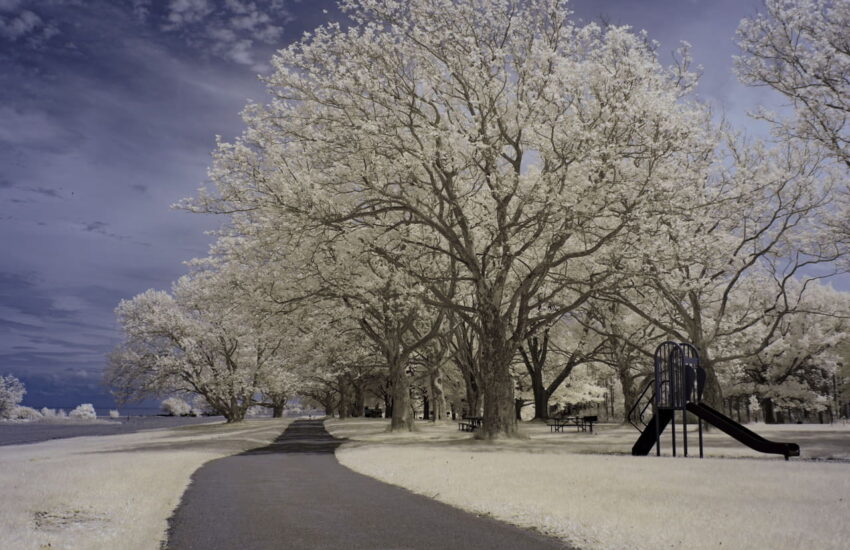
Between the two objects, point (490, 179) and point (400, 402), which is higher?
point (490, 179)

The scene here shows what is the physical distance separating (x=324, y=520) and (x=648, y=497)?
481 cm

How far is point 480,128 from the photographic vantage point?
24078 mm

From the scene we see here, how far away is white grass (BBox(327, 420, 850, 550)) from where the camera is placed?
25.5 feet

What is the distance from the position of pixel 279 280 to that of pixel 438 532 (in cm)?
2236

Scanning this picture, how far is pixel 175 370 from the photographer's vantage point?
53.1 meters

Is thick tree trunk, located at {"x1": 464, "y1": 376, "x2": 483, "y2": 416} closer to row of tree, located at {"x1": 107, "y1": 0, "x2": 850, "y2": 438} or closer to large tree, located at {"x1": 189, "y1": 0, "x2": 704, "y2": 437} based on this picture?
row of tree, located at {"x1": 107, "y1": 0, "x2": 850, "y2": 438}

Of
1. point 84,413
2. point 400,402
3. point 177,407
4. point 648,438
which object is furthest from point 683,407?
point 177,407

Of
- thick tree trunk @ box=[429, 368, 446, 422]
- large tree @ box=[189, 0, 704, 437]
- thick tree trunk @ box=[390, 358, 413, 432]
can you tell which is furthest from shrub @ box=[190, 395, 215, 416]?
large tree @ box=[189, 0, 704, 437]

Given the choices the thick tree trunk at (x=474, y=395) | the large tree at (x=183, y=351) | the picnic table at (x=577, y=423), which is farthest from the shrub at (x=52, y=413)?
the picnic table at (x=577, y=423)

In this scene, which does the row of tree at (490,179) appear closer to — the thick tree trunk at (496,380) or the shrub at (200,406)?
the thick tree trunk at (496,380)

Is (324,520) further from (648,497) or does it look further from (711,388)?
(711,388)

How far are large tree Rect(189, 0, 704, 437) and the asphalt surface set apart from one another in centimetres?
1215

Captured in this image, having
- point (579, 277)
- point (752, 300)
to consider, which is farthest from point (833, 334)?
point (579, 277)

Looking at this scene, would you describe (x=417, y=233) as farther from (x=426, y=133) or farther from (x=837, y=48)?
(x=837, y=48)
